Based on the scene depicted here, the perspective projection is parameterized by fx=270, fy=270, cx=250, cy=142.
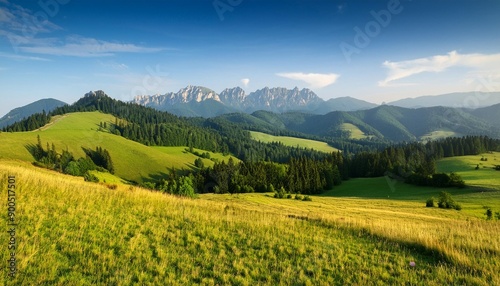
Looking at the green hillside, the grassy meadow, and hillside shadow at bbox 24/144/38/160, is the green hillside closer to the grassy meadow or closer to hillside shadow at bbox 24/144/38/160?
hillside shadow at bbox 24/144/38/160

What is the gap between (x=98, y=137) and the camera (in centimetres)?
18100

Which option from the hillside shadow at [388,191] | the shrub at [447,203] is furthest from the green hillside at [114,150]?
the shrub at [447,203]

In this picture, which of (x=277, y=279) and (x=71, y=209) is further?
(x=71, y=209)

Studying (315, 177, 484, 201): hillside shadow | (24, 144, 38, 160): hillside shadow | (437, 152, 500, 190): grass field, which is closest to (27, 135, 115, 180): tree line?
(24, 144, 38, 160): hillside shadow

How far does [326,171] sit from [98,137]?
14904cm

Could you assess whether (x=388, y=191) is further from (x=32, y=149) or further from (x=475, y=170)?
(x=32, y=149)

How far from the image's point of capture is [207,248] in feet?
35.0

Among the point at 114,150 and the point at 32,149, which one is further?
the point at 114,150

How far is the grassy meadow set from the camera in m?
8.21

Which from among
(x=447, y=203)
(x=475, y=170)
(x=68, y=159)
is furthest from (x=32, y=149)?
(x=475, y=170)

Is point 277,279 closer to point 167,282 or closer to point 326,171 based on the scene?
point 167,282

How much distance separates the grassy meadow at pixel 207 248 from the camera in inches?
323

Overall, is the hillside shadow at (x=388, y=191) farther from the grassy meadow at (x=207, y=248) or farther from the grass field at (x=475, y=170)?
the grassy meadow at (x=207, y=248)

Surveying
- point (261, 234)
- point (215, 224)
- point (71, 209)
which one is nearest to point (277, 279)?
point (261, 234)
